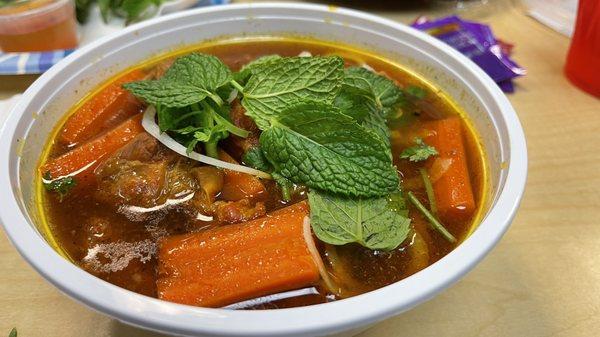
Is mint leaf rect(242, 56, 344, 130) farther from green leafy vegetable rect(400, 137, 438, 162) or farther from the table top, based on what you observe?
the table top

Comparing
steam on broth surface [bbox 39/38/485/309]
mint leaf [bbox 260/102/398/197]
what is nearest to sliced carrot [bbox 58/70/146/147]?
steam on broth surface [bbox 39/38/485/309]

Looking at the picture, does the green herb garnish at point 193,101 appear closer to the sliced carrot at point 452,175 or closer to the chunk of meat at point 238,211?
the chunk of meat at point 238,211

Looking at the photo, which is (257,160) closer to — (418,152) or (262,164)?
(262,164)

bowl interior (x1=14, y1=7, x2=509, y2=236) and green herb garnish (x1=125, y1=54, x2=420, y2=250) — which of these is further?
bowl interior (x1=14, y1=7, x2=509, y2=236)

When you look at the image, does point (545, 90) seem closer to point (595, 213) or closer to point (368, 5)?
point (595, 213)

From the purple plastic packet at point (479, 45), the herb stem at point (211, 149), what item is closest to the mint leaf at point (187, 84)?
the herb stem at point (211, 149)

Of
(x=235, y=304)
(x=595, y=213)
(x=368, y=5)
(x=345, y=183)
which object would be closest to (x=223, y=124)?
(x=345, y=183)

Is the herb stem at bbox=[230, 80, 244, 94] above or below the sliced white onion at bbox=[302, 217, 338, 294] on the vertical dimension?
above
